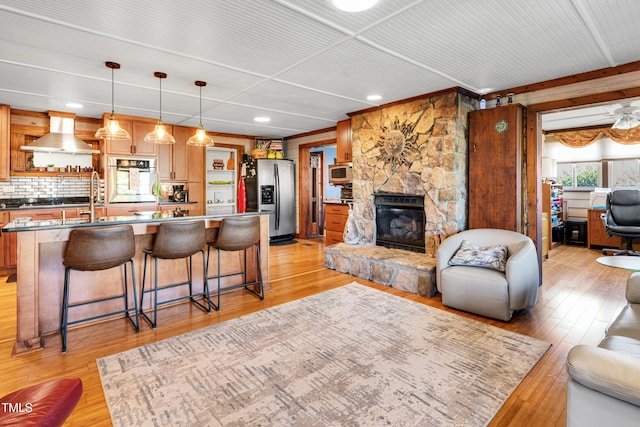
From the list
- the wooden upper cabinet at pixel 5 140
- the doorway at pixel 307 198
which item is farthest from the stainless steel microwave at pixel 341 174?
the wooden upper cabinet at pixel 5 140

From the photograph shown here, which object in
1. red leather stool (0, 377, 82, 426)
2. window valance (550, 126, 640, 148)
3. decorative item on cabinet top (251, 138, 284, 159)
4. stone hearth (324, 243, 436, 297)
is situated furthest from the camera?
decorative item on cabinet top (251, 138, 284, 159)

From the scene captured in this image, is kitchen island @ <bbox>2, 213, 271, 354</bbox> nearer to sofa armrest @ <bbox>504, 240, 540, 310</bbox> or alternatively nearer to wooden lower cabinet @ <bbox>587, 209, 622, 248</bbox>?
sofa armrest @ <bbox>504, 240, 540, 310</bbox>

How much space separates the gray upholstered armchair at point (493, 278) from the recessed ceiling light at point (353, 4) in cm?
245

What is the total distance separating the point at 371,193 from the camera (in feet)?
16.9

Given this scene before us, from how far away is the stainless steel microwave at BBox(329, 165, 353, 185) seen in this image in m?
5.80

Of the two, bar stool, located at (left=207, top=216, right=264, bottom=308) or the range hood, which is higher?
the range hood

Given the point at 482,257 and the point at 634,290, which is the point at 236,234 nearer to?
the point at 482,257

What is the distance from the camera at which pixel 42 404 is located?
42.2 inches

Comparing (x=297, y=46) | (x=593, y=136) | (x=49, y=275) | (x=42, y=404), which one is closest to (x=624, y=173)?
(x=593, y=136)

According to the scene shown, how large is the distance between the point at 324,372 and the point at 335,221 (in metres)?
4.12

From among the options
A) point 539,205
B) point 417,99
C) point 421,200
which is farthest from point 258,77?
point 539,205

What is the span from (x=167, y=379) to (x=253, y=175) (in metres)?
5.39

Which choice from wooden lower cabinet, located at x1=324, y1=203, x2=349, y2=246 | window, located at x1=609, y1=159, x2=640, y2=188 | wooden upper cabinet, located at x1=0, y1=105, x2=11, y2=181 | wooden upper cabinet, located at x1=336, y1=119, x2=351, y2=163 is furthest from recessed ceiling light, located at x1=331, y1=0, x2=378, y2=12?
window, located at x1=609, y1=159, x2=640, y2=188

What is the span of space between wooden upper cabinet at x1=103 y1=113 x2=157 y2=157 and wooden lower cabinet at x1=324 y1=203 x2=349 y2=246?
341cm
